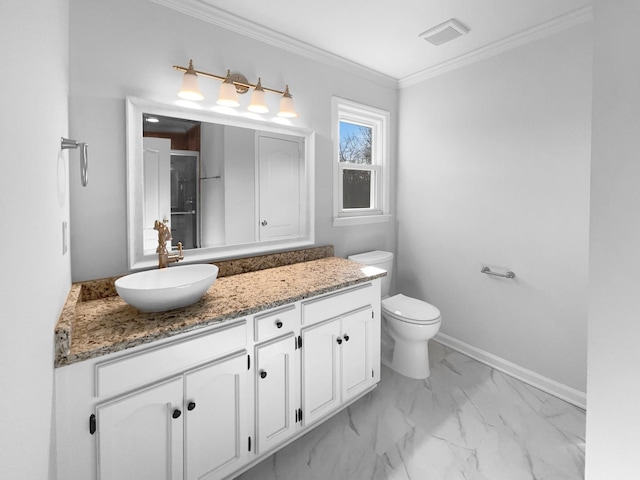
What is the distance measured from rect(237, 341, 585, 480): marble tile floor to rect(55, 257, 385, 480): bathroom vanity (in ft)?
0.45

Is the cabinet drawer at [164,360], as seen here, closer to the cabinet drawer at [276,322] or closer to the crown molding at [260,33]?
the cabinet drawer at [276,322]

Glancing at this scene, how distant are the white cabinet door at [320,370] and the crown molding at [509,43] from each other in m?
2.29

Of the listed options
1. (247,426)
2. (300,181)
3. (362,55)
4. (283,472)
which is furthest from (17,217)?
(362,55)

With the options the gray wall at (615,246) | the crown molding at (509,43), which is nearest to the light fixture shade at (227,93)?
the gray wall at (615,246)

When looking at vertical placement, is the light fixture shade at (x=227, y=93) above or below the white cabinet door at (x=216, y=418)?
above

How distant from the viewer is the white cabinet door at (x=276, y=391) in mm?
1517

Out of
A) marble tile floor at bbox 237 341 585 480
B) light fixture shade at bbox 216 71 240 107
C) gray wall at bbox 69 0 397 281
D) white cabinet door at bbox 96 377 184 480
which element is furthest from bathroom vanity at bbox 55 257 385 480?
light fixture shade at bbox 216 71 240 107

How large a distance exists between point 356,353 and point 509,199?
5.29 feet

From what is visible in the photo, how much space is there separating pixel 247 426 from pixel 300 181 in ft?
5.39

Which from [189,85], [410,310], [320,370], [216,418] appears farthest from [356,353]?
[189,85]

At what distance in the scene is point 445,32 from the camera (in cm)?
213

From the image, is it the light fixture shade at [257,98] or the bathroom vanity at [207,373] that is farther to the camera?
the light fixture shade at [257,98]

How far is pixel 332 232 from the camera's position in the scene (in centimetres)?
267

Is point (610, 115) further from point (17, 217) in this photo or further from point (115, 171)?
point (115, 171)
